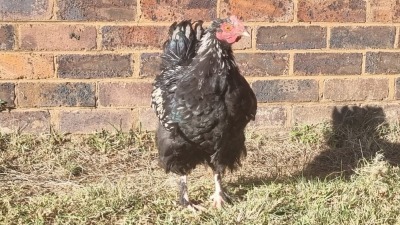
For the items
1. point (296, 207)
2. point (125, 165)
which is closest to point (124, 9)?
point (125, 165)

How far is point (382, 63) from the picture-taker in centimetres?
437

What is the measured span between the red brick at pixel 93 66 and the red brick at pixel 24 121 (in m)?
0.35

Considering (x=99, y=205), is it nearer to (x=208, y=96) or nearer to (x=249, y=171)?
Answer: (x=208, y=96)

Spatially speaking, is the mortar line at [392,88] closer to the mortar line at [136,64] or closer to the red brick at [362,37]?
the red brick at [362,37]

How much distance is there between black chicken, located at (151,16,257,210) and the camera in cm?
297

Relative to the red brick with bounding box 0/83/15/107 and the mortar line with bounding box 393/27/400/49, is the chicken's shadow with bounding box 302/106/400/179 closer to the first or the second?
the mortar line with bounding box 393/27/400/49

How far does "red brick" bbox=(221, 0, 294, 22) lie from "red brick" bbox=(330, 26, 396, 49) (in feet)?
1.29

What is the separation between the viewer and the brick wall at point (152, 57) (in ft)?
13.2

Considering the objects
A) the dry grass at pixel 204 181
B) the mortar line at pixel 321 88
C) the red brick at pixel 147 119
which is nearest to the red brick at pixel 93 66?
the red brick at pixel 147 119

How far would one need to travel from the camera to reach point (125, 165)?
3.95 m

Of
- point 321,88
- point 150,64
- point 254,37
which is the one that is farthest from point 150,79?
point 321,88

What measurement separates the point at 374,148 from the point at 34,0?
2.68 metres

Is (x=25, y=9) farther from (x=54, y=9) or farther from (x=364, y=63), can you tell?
(x=364, y=63)

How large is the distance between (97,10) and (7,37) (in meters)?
0.66
